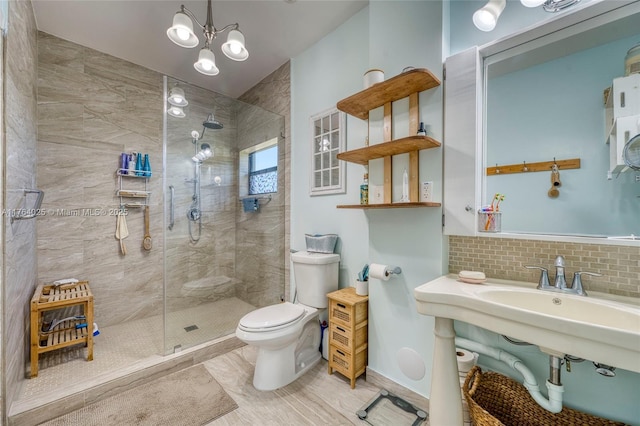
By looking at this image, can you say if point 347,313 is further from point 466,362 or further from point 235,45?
point 235,45

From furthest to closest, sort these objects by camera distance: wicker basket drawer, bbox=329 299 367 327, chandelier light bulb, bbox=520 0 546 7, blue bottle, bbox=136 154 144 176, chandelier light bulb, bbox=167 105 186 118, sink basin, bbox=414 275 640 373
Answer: blue bottle, bbox=136 154 144 176 → chandelier light bulb, bbox=167 105 186 118 → wicker basket drawer, bbox=329 299 367 327 → chandelier light bulb, bbox=520 0 546 7 → sink basin, bbox=414 275 640 373

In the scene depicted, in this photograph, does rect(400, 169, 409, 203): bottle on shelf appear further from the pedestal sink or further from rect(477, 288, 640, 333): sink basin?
rect(477, 288, 640, 333): sink basin

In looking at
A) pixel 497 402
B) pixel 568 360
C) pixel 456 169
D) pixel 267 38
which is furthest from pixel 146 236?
pixel 568 360

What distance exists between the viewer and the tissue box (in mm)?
2111

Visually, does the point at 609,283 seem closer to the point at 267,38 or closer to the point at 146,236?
the point at 267,38

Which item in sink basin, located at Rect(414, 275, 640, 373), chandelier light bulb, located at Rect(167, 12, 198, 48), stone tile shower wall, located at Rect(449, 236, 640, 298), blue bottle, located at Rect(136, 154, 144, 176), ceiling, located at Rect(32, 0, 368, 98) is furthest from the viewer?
blue bottle, located at Rect(136, 154, 144, 176)

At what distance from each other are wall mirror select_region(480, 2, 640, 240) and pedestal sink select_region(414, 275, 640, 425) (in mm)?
324

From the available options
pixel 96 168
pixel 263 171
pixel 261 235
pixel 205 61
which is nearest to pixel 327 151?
pixel 263 171

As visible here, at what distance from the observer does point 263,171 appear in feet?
9.30

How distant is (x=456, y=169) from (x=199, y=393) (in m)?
2.15

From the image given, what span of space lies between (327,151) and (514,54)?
4.44 feet

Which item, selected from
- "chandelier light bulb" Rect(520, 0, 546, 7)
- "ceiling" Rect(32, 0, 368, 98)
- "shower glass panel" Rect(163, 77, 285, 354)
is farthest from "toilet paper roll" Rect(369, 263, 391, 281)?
"ceiling" Rect(32, 0, 368, 98)

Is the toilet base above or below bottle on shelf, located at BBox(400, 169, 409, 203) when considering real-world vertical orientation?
below

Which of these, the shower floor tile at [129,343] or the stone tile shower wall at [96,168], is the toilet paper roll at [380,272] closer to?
the shower floor tile at [129,343]
